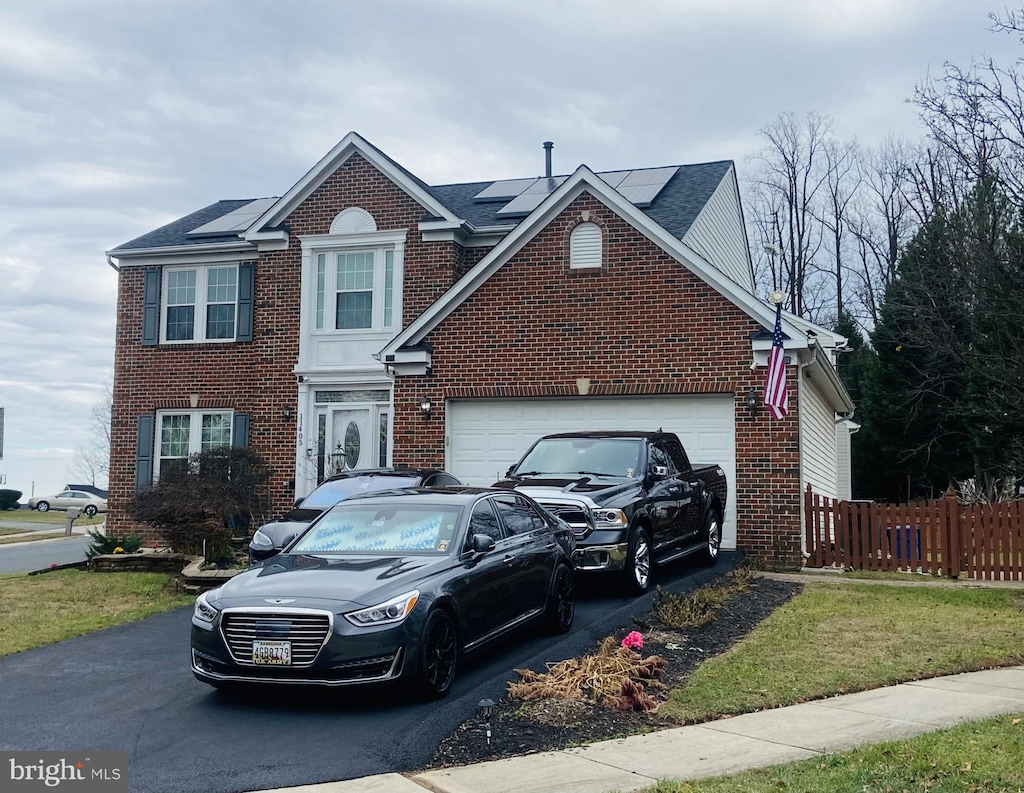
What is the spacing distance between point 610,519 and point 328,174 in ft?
37.4

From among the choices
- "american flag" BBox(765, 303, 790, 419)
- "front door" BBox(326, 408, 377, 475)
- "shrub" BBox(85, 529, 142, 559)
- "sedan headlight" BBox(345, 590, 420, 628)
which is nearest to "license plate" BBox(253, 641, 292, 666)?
"sedan headlight" BBox(345, 590, 420, 628)

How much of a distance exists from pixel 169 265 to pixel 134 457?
154 inches

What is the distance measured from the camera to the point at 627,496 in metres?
11.8

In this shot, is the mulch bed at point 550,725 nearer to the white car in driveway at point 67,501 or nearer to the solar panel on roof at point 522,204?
the solar panel on roof at point 522,204

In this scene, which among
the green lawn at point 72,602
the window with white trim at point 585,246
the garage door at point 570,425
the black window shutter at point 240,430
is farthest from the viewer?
the black window shutter at point 240,430

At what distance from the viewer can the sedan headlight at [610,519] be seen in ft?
37.3

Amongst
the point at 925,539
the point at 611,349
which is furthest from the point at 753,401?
the point at 925,539

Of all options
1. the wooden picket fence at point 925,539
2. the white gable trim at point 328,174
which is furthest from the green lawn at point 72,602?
the wooden picket fence at point 925,539

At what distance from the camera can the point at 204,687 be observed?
827 cm

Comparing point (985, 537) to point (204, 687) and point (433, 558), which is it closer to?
point (433, 558)

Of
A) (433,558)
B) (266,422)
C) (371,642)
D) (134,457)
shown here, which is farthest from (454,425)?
(371,642)

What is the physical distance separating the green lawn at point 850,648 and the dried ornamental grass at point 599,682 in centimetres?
26

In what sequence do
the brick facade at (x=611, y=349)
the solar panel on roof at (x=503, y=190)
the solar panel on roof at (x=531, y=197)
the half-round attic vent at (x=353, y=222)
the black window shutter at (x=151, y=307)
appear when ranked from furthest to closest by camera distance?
1. the solar panel on roof at (x=503, y=190)
2. the black window shutter at (x=151, y=307)
3. the solar panel on roof at (x=531, y=197)
4. the half-round attic vent at (x=353, y=222)
5. the brick facade at (x=611, y=349)

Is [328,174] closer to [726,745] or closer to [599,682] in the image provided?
[599,682]
